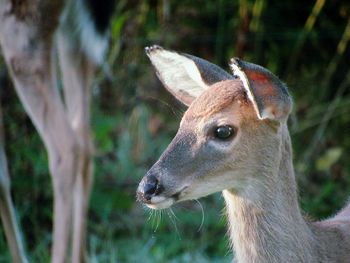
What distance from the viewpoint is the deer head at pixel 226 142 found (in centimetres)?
366

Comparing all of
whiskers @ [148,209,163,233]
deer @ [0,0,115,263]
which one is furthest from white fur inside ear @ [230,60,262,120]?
deer @ [0,0,115,263]

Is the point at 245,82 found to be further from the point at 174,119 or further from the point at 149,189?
the point at 174,119

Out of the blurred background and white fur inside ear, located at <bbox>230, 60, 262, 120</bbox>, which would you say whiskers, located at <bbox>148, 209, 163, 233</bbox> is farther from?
white fur inside ear, located at <bbox>230, 60, 262, 120</bbox>

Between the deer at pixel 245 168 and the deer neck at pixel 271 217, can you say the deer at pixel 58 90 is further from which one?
the deer neck at pixel 271 217

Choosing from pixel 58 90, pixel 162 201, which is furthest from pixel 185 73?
pixel 58 90

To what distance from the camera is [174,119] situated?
7691 millimetres

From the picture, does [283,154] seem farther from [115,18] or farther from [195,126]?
[115,18]

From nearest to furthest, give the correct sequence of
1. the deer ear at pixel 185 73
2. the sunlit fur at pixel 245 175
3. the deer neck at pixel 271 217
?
the sunlit fur at pixel 245 175 < the deer neck at pixel 271 217 < the deer ear at pixel 185 73

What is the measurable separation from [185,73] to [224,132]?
0.49 m

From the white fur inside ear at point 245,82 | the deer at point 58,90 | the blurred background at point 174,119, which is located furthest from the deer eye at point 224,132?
the blurred background at point 174,119

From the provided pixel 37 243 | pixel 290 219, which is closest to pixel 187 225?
pixel 37 243

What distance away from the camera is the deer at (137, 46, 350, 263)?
12.1 ft

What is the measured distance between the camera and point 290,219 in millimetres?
3904

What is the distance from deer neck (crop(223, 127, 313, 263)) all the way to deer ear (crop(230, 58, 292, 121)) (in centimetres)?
14
